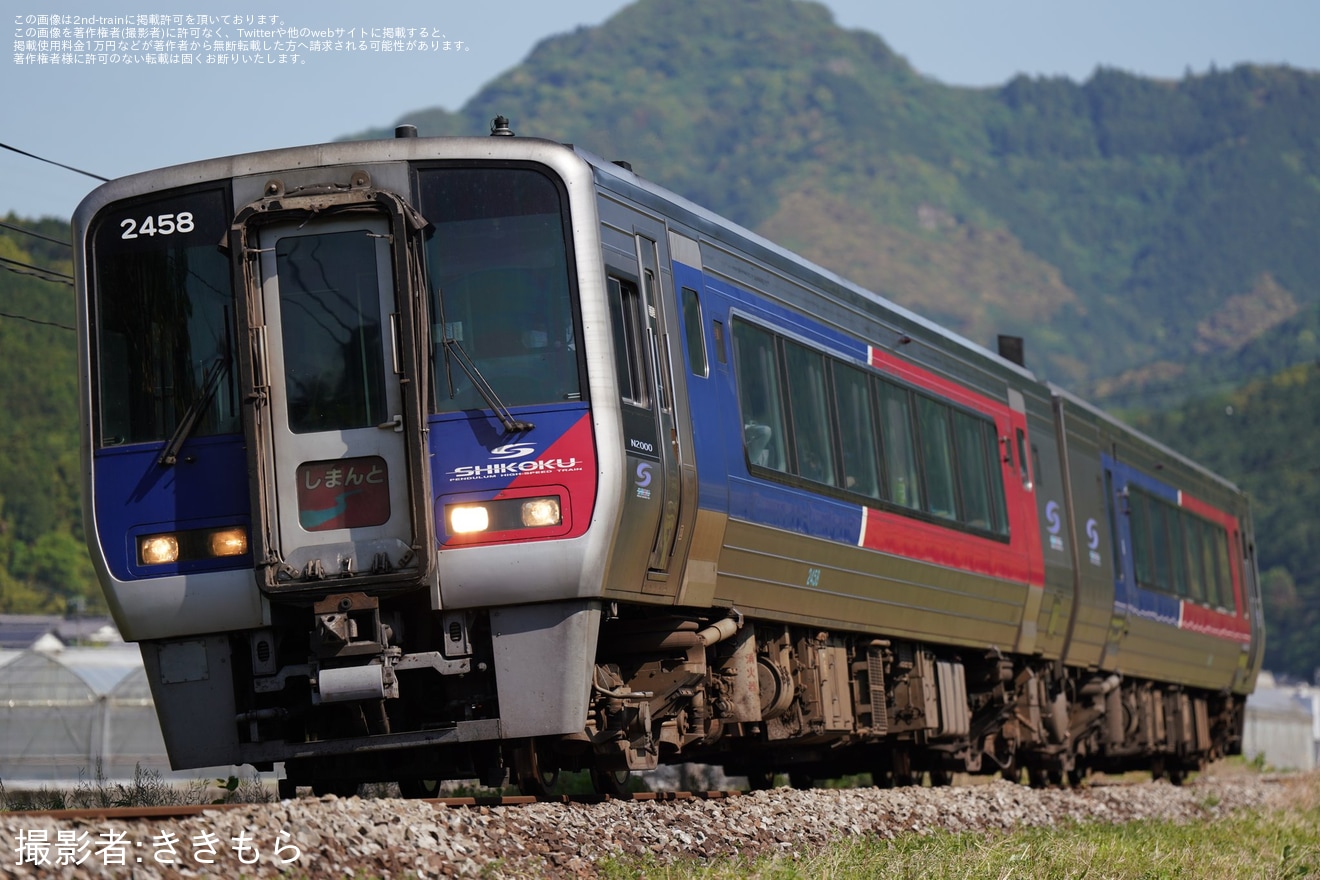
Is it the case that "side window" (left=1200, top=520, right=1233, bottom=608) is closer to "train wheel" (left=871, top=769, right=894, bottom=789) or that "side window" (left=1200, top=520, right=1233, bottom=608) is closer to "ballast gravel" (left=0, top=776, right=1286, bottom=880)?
"train wheel" (left=871, top=769, right=894, bottom=789)


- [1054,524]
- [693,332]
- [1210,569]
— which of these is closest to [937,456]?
[1054,524]

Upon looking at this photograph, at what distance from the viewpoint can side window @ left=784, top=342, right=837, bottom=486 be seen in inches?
448

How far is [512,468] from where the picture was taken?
852 centimetres

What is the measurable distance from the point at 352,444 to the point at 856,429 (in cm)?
468

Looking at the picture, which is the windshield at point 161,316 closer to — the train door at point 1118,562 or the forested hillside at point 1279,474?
the train door at point 1118,562

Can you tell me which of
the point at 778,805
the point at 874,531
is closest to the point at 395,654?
the point at 778,805

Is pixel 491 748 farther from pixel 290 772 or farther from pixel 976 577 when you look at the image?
pixel 976 577

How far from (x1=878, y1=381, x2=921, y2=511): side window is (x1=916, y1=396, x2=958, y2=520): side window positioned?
25 cm

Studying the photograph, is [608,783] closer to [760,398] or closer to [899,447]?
[760,398]

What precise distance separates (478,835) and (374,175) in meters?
3.24

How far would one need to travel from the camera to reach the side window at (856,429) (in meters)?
12.1

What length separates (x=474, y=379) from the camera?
8586mm

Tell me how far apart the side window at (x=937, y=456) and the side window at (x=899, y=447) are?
247 millimetres

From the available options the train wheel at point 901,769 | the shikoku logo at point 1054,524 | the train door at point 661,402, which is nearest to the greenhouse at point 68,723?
the shikoku logo at point 1054,524
